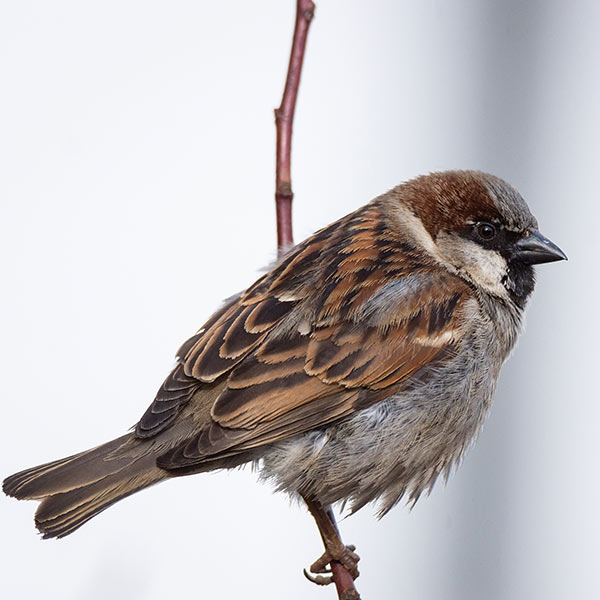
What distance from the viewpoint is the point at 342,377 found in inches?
83.0

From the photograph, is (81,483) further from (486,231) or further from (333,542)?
Result: (486,231)

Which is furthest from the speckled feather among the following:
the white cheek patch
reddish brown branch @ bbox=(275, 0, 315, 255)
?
reddish brown branch @ bbox=(275, 0, 315, 255)

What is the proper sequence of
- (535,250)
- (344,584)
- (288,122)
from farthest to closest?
(535,250), (288,122), (344,584)

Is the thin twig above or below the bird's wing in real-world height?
below

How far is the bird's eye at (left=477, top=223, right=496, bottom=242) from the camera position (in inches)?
91.9

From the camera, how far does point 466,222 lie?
2.36 meters

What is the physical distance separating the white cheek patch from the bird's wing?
73 millimetres

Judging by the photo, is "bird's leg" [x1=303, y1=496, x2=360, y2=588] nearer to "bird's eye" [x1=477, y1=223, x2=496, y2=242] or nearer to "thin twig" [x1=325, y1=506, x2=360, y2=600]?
"thin twig" [x1=325, y1=506, x2=360, y2=600]

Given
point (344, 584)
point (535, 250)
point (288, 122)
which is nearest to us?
point (344, 584)

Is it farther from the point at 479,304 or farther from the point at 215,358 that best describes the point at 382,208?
the point at 215,358

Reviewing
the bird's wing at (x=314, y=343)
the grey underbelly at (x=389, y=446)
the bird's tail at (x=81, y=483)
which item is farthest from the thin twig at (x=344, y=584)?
the bird's tail at (x=81, y=483)

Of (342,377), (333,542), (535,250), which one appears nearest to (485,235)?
(535,250)

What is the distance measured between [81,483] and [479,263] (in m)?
1.07

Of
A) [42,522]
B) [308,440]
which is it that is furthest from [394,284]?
[42,522]
